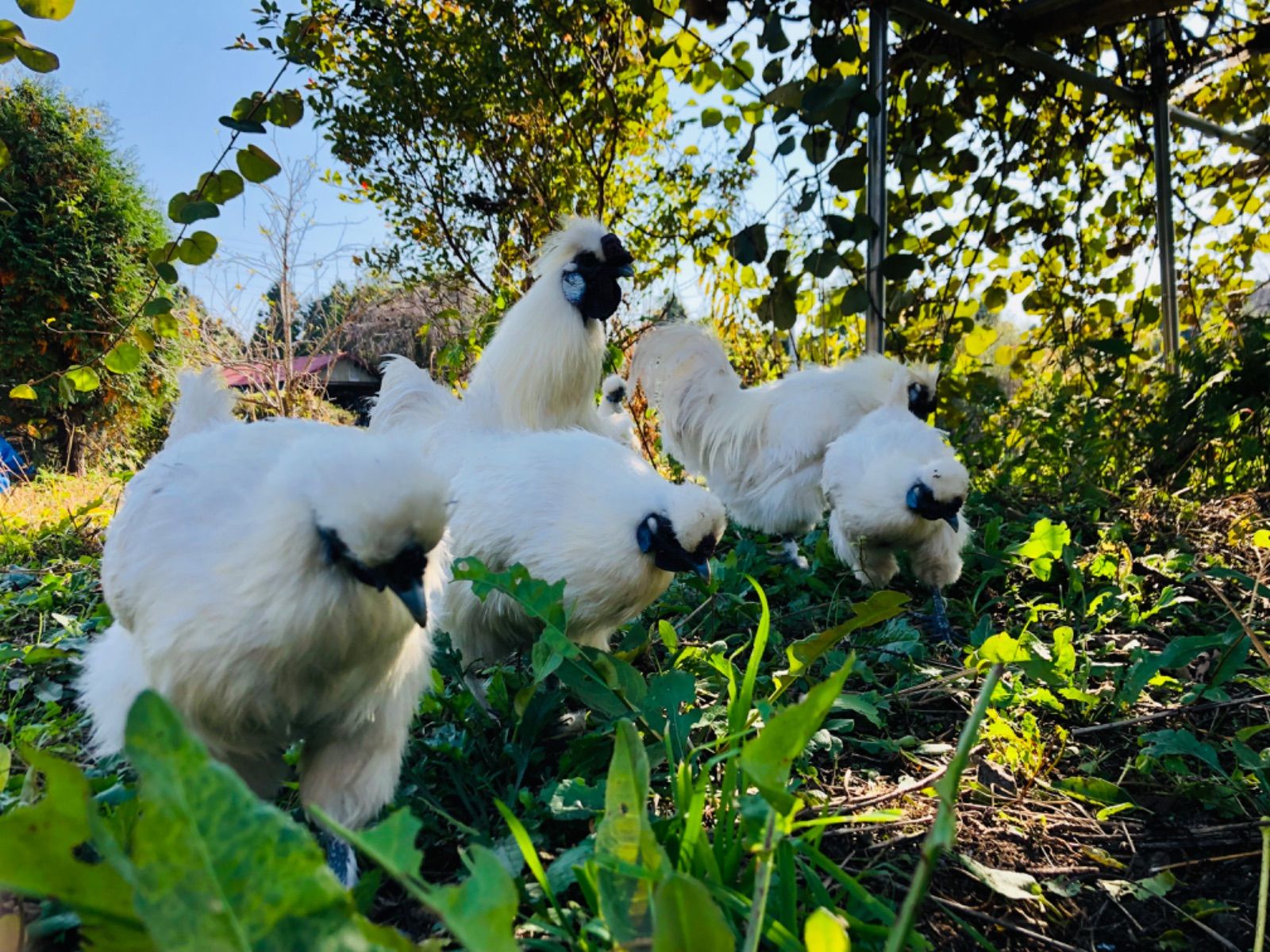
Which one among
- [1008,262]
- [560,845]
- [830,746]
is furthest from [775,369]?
[560,845]

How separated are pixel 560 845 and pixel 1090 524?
3.69m

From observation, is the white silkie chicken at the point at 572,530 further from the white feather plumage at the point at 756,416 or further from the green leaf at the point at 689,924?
the white feather plumage at the point at 756,416

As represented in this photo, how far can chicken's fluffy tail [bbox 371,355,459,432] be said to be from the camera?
3404 mm

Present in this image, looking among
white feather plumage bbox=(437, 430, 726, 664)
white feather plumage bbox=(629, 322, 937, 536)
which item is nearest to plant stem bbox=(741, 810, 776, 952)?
white feather plumage bbox=(437, 430, 726, 664)

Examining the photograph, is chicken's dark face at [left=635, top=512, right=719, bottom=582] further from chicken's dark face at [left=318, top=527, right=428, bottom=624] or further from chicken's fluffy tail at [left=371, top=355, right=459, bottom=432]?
chicken's fluffy tail at [left=371, top=355, right=459, bottom=432]

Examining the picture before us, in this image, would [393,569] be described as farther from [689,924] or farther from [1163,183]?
[1163,183]

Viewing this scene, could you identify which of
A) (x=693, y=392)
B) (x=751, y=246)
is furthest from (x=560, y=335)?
(x=693, y=392)

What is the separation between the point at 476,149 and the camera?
19.8 ft

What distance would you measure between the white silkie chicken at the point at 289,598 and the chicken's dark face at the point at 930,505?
6.94 ft

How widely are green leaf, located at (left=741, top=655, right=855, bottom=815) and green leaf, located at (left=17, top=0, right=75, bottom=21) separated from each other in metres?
1.86

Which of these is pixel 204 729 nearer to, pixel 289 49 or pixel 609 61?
pixel 289 49

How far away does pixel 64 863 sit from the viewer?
0.86m

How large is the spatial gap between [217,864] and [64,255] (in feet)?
43.2

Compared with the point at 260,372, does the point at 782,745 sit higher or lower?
lower
